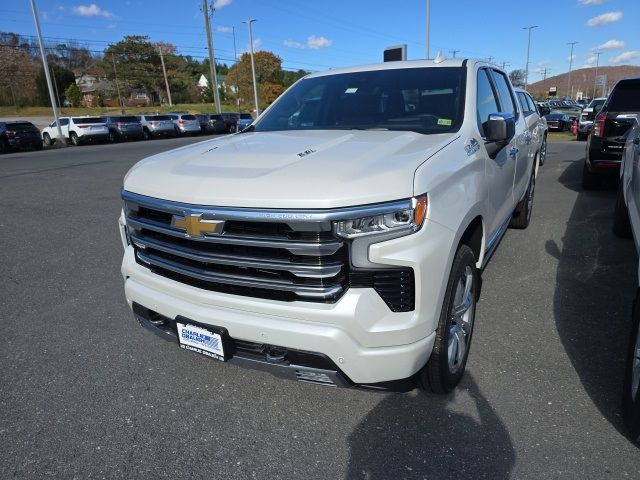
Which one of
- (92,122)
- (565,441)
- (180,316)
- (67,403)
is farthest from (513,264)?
(92,122)

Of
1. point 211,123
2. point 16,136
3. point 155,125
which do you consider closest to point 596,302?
point 16,136

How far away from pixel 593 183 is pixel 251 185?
788 cm

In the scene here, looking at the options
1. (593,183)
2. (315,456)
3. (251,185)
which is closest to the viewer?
(251,185)

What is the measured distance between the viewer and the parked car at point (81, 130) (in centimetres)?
2659

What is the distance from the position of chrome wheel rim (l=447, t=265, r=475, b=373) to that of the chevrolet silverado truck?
0.04 feet

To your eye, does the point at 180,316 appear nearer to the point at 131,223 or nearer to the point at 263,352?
the point at 263,352

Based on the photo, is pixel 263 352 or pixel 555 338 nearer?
pixel 263 352

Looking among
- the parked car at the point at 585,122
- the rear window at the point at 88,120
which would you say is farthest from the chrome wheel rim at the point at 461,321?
the rear window at the point at 88,120

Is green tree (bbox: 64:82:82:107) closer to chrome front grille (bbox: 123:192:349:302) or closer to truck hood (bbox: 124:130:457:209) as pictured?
truck hood (bbox: 124:130:457:209)

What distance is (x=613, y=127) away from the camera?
6895 millimetres

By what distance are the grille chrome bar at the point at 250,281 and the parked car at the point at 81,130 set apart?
91.0 feet

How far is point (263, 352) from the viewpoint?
2.30 metres

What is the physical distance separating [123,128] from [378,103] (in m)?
28.3

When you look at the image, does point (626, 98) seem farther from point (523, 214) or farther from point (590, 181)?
point (523, 214)
